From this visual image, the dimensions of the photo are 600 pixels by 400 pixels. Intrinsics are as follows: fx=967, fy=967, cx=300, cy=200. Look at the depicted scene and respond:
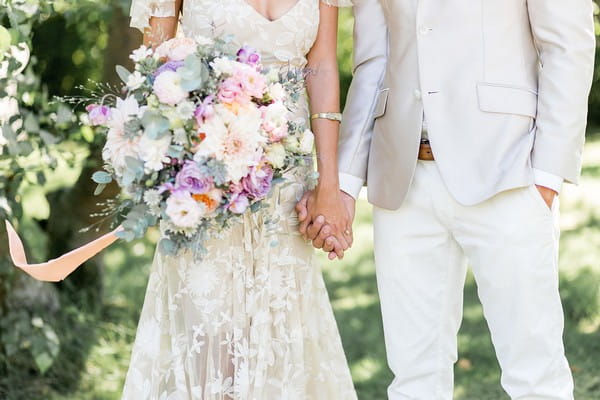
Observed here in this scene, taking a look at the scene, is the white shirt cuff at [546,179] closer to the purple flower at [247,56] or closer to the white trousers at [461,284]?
the white trousers at [461,284]

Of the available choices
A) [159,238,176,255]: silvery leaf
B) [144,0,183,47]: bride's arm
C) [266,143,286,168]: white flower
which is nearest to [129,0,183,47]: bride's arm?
[144,0,183,47]: bride's arm

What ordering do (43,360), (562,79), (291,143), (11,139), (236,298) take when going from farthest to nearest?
(43,360), (11,139), (236,298), (562,79), (291,143)

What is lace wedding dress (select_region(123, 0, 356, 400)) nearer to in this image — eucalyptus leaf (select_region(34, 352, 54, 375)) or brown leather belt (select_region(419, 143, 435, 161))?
brown leather belt (select_region(419, 143, 435, 161))

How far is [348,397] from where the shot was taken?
3273mm

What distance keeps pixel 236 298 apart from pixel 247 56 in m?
0.78

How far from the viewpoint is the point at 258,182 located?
8.71 ft

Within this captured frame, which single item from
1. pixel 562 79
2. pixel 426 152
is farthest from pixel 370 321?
pixel 562 79

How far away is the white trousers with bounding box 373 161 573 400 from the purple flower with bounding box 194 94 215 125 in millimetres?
780

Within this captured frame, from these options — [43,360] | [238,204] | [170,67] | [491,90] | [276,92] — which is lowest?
[43,360]

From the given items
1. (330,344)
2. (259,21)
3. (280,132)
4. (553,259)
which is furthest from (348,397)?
(259,21)

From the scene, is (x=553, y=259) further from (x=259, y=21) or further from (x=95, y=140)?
(x=95, y=140)

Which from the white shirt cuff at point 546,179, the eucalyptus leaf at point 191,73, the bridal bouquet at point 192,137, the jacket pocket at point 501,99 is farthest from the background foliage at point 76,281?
the white shirt cuff at point 546,179

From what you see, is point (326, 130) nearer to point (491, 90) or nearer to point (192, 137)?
point (491, 90)

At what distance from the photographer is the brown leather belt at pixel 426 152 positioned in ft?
9.85
